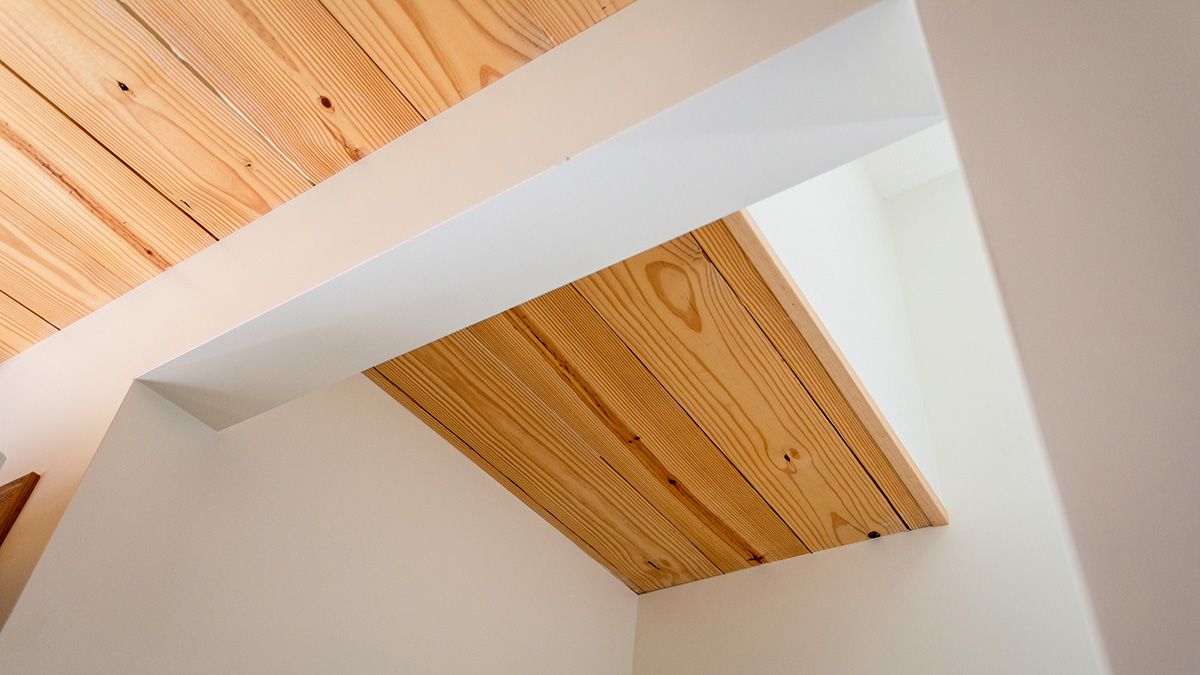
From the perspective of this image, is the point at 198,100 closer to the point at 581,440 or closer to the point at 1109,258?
the point at 581,440

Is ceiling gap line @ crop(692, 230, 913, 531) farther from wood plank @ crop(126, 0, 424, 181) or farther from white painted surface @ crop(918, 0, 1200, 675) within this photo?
white painted surface @ crop(918, 0, 1200, 675)

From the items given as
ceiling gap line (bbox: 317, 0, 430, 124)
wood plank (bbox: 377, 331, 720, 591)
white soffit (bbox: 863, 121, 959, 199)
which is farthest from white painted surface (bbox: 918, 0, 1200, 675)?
white soffit (bbox: 863, 121, 959, 199)

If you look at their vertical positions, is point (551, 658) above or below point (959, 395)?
below

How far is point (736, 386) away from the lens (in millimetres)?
1404

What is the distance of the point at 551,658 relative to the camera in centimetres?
170

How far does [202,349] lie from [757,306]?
0.84m

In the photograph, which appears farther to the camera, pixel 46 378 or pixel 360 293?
pixel 46 378

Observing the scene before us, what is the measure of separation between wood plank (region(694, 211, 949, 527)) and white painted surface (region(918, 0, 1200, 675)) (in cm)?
56

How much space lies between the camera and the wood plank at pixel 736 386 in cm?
126

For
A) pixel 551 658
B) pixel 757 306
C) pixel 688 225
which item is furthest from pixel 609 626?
pixel 688 225

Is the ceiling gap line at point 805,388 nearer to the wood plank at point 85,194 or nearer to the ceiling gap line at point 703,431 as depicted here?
the ceiling gap line at point 703,431

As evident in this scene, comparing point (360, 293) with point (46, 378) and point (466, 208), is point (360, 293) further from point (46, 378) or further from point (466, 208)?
point (46, 378)

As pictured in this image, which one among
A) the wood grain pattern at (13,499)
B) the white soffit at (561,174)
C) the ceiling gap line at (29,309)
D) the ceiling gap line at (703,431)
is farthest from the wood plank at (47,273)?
the ceiling gap line at (703,431)

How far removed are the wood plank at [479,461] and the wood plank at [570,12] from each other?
0.79 metres
